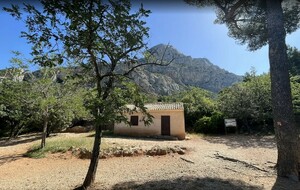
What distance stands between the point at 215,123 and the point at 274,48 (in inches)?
500

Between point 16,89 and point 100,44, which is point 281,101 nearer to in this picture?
point 100,44

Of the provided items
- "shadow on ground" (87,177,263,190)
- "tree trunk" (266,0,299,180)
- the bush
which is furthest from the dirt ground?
the bush

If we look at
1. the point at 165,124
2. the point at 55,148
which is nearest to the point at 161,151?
the point at 55,148

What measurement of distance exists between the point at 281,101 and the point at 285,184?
2092 mm

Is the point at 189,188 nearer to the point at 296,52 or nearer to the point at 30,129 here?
the point at 30,129

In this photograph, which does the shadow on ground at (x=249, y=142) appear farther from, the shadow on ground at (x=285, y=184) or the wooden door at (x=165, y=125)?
the shadow on ground at (x=285, y=184)

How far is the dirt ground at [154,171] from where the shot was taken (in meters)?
5.64

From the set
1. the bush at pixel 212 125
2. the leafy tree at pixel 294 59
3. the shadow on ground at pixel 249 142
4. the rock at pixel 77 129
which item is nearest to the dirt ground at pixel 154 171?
the shadow on ground at pixel 249 142

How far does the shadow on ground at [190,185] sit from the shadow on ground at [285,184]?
16.0 inches

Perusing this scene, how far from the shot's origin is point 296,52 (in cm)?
2958

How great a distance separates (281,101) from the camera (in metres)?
5.80

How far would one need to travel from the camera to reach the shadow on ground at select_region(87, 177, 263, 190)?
16.9 feet

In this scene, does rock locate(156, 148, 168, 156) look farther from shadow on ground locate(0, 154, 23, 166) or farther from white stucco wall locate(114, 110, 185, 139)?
shadow on ground locate(0, 154, 23, 166)

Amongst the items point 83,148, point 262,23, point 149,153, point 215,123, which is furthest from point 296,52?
point 83,148
